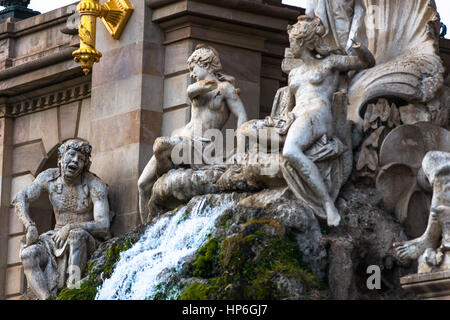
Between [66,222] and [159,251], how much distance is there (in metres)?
4.10

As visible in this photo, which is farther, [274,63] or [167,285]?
[274,63]

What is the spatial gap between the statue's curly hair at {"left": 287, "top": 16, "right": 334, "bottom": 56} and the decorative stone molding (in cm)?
782

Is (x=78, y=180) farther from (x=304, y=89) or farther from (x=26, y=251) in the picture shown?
(x=304, y=89)

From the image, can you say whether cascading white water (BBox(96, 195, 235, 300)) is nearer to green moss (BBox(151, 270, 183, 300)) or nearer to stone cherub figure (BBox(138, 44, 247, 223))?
green moss (BBox(151, 270, 183, 300))

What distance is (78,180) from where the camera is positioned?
1021 inches

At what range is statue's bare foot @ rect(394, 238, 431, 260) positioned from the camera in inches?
806

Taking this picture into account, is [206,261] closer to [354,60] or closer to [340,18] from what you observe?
[354,60]

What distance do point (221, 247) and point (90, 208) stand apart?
5646mm

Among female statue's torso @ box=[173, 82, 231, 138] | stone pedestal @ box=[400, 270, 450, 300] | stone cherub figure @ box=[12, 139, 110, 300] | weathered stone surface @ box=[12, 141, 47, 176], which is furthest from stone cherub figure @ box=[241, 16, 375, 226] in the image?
weathered stone surface @ box=[12, 141, 47, 176]

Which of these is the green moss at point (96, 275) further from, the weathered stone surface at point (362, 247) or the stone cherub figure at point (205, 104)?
the weathered stone surface at point (362, 247)

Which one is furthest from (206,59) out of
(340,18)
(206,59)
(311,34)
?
(311,34)

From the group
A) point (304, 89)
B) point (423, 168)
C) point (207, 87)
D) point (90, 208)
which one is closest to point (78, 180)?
point (90, 208)

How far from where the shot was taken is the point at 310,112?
21688 millimetres

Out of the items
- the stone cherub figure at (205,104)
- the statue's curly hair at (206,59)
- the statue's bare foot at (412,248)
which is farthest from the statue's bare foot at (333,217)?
the statue's curly hair at (206,59)
